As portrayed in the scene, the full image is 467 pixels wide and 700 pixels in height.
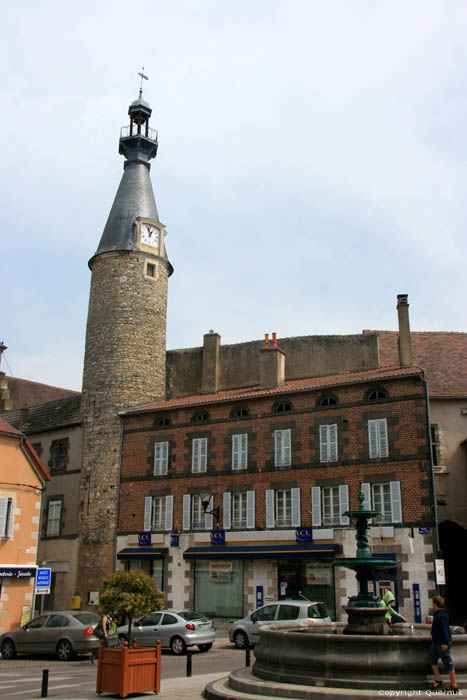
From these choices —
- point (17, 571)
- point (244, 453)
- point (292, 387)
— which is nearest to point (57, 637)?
point (17, 571)

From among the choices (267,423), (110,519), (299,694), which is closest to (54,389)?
(110,519)

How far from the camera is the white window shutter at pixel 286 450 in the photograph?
2486 centimetres

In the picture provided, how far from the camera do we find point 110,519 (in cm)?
2791

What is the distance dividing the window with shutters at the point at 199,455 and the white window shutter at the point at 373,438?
6598 mm

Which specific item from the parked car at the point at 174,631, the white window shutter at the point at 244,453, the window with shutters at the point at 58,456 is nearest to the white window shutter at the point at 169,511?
the white window shutter at the point at 244,453

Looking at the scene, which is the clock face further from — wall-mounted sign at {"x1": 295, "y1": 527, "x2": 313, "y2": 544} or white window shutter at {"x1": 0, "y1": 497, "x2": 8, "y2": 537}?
wall-mounted sign at {"x1": 295, "y1": 527, "x2": 313, "y2": 544}

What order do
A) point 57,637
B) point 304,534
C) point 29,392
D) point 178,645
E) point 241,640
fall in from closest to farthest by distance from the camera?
point 57,637 < point 178,645 < point 241,640 < point 304,534 < point 29,392

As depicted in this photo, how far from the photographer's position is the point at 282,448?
2511 cm

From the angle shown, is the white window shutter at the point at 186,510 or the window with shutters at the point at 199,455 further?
the window with shutters at the point at 199,455

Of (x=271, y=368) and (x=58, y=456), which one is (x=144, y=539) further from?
(x=271, y=368)

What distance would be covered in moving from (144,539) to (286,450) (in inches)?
262

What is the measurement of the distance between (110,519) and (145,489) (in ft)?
6.41

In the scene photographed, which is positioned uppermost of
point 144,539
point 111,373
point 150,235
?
point 150,235

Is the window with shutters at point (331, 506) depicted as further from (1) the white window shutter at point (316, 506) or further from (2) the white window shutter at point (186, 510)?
(2) the white window shutter at point (186, 510)
